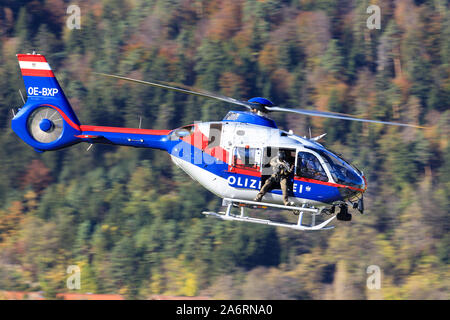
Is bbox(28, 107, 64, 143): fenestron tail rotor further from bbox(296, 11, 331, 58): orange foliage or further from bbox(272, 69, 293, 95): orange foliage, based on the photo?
bbox(296, 11, 331, 58): orange foliage

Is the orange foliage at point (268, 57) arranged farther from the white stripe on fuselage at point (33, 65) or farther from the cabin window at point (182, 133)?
the cabin window at point (182, 133)

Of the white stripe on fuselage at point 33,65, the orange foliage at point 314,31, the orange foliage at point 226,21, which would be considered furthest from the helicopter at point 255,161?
the orange foliage at point 314,31

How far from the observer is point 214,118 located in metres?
41.5

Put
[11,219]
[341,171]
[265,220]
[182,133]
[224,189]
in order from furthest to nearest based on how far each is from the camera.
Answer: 1. [11,219]
2. [182,133]
3. [224,189]
4. [341,171]
5. [265,220]

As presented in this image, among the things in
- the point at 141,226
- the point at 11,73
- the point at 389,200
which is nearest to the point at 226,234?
the point at 141,226

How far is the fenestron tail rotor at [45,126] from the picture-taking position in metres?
15.8

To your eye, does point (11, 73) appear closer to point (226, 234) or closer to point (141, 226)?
point (141, 226)

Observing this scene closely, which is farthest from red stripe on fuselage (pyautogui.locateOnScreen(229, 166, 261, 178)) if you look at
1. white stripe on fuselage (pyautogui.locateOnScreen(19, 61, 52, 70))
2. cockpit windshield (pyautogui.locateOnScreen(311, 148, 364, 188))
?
white stripe on fuselage (pyautogui.locateOnScreen(19, 61, 52, 70))

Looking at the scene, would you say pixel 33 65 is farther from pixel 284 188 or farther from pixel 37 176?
pixel 37 176

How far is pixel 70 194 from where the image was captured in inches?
1706

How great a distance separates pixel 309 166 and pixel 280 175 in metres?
0.59

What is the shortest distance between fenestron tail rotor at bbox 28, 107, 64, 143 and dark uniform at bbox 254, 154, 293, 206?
4530mm

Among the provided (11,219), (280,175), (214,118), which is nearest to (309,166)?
(280,175)
